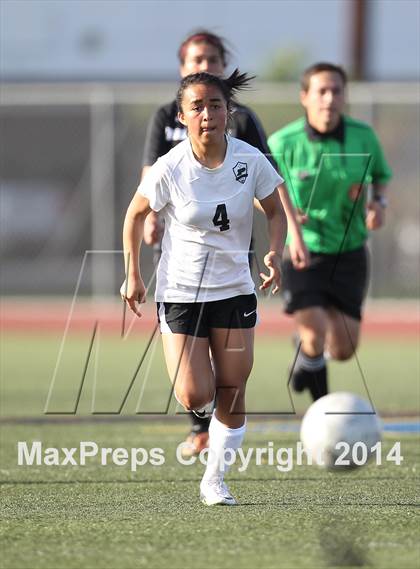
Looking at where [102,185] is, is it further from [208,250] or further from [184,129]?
[208,250]

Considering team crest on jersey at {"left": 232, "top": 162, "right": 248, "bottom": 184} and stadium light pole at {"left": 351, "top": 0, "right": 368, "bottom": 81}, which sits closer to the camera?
team crest on jersey at {"left": 232, "top": 162, "right": 248, "bottom": 184}

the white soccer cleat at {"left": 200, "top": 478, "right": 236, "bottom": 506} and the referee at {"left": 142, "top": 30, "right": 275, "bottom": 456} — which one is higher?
the referee at {"left": 142, "top": 30, "right": 275, "bottom": 456}

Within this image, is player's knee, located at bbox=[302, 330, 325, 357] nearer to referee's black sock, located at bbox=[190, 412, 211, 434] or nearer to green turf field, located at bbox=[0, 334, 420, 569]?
green turf field, located at bbox=[0, 334, 420, 569]

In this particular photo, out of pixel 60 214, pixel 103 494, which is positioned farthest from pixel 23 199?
pixel 103 494

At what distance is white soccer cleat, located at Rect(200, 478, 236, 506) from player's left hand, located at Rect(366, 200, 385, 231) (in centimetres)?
264

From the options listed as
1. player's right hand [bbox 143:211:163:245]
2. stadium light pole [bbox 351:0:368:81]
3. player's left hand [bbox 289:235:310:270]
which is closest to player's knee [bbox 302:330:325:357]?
player's left hand [bbox 289:235:310:270]

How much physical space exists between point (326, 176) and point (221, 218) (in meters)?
2.41

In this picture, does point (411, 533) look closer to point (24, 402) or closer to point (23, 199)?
point (24, 402)

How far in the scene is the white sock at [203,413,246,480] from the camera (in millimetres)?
5250

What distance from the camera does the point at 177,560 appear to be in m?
4.05

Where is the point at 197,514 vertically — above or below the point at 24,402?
above

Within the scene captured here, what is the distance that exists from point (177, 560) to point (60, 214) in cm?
1632

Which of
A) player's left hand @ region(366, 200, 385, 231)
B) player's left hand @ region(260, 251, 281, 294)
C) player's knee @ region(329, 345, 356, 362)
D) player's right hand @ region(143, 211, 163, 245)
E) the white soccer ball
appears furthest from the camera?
player's knee @ region(329, 345, 356, 362)

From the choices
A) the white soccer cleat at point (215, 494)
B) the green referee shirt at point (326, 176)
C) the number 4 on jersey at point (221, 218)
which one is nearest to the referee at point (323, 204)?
the green referee shirt at point (326, 176)
